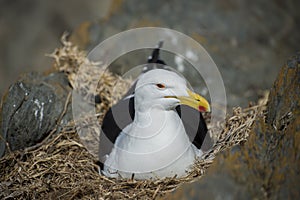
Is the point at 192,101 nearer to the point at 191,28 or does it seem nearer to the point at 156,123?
the point at 156,123

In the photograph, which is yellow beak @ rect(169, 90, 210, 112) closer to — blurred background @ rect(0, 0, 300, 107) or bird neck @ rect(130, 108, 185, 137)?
bird neck @ rect(130, 108, 185, 137)

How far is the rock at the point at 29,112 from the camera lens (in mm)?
4402

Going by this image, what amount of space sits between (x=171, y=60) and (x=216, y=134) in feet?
6.36

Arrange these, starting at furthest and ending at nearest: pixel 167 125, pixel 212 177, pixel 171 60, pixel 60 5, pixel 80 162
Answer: pixel 60 5 < pixel 171 60 < pixel 80 162 < pixel 167 125 < pixel 212 177

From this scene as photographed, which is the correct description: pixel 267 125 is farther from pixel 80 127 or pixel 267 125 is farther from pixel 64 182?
pixel 80 127

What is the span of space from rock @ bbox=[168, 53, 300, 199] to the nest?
50 cm

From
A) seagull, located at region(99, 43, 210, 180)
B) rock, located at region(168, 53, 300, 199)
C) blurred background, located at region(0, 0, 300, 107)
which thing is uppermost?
blurred background, located at region(0, 0, 300, 107)

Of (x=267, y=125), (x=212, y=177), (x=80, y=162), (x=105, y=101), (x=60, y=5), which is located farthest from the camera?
(x=60, y=5)

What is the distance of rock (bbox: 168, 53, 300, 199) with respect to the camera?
2455mm

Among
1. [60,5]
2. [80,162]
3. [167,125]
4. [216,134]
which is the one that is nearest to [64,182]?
[80,162]

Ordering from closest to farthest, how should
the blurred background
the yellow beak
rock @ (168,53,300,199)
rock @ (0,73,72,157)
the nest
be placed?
rock @ (168,53,300,199), the nest, the yellow beak, rock @ (0,73,72,157), the blurred background

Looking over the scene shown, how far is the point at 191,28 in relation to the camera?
24.2ft

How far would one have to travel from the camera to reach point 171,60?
6430 millimetres

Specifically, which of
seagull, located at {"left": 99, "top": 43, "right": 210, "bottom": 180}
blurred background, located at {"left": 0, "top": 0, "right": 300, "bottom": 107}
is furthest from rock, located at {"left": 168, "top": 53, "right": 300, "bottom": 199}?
blurred background, located at {"left": 0, "top": 0, "right": 300, "bottom": 107}
